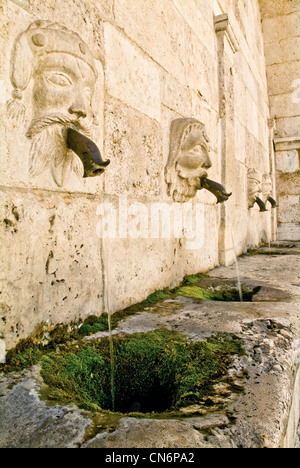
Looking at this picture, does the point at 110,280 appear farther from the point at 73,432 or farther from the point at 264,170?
the point at 264,170

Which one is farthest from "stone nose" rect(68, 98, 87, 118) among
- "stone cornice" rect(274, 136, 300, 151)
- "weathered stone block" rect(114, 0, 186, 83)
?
"stone cornice" rect(274, 136, 300, 151)

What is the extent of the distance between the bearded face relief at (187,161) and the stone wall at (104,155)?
1.7 inches

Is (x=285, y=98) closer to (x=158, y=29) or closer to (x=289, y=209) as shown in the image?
(x=289, y=209)

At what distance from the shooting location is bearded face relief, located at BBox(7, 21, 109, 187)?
109 centimetres

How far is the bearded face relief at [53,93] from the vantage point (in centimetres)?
109

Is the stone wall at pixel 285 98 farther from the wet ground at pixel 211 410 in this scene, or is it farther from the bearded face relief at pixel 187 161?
the wet ground at pixel 211 410

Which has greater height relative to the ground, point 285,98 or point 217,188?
point 285,98

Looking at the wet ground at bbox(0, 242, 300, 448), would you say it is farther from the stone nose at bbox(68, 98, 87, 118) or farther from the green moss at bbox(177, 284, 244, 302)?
the stone nose at bbox(68, 98, 87, 118)

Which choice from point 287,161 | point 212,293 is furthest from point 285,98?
point 212,293

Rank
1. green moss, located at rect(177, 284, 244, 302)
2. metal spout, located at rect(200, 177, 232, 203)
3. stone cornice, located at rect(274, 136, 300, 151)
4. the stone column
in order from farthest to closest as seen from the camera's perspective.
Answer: stone cornice, located at rect(274, 136, 300, 151) < the stone column < metal spout, located at rect(200, 177, 232, 203) < green moss, located at rect(177, 284, 244, 302)

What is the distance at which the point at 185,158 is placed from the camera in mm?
2199

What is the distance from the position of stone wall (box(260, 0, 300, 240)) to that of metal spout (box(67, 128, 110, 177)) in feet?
19.5

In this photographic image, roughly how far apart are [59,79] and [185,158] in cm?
118
